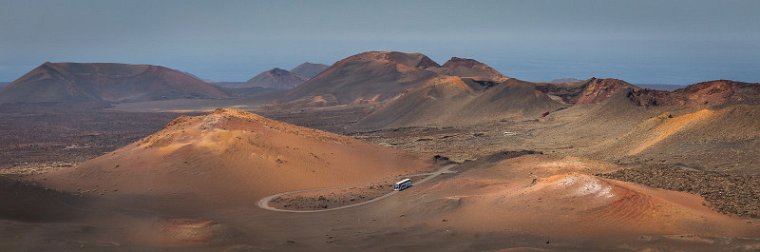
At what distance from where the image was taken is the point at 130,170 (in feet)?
140

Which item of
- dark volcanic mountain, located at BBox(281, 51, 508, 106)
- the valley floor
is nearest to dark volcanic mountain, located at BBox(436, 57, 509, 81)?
dark volcanic mountain, located at BBox(281, 51, 508, 106)

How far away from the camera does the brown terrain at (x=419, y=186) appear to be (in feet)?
84.2

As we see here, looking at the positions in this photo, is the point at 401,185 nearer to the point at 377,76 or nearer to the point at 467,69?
the point at 377,76

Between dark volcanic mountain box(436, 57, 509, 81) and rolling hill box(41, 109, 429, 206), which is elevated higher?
dark volcanic mountain box(436, 57, 509, 81)

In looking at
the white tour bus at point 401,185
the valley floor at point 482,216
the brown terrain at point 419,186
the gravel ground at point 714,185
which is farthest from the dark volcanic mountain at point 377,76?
the gravel ground at point 714,185

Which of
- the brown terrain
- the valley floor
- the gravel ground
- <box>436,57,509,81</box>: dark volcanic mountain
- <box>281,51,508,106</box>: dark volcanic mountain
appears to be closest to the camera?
the valley floor

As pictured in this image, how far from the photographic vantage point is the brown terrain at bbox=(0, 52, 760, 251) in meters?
25.7

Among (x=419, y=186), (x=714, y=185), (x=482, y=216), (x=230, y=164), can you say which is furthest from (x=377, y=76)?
(x=482, y=216)

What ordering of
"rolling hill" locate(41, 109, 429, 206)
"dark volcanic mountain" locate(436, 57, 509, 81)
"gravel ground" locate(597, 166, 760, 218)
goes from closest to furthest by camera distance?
"gravel ground" locate(597, 166, 760, 218) < "rolling hill" locate(41, 109, 429, 206) < "dark volcanic mountain" locate(436, 57, 509, 81)

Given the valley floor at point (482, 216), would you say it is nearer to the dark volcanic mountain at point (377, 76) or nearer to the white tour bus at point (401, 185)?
the white tour bus at point (401, 185)

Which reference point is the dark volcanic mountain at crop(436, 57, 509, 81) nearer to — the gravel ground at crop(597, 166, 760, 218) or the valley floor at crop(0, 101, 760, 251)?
the valley floor at crop(0, 101, 760, 251)

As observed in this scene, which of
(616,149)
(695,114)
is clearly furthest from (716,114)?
(616,149)

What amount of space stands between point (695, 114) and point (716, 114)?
2.32m

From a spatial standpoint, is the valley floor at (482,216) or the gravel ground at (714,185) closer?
the valley floor at (482,216)
